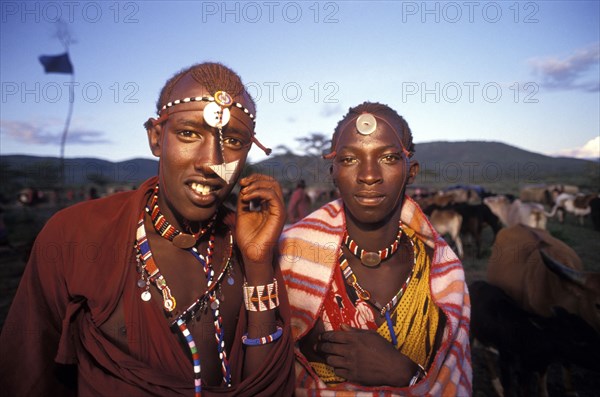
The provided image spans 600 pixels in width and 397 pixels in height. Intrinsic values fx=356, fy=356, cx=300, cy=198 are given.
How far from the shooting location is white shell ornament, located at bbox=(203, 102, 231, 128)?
182 centimetres

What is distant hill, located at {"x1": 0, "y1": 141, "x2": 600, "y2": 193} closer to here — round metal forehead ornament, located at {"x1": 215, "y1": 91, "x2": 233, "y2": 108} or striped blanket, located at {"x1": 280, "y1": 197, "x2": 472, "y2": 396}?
striped blanket, located at {"x1": 280, "y1": 197, "x2": 472, "y2": 396}

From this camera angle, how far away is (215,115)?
1.84 m

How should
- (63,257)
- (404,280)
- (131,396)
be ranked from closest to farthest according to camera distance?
1. (131,396)
2. (63,257)
3. (404,280)

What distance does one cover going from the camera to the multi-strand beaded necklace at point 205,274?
6.06 ft

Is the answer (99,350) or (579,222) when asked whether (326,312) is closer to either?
(99,350)

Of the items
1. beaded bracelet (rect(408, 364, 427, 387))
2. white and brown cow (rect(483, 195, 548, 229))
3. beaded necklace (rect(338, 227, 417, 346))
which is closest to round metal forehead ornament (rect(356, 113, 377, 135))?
beaded necklace (rect(338, 227, 417, 346))

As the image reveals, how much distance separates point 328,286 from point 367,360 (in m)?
0.55

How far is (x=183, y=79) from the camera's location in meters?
2.02

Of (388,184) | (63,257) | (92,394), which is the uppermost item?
(388,184)

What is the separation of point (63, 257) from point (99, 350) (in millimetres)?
482

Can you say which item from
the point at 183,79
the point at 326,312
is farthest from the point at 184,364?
the point at 183,79

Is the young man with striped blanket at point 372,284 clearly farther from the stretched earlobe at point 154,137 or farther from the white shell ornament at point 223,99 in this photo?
the stretched earlobe at point 154,137

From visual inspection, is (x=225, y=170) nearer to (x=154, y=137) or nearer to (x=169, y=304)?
(x=154, y=137)

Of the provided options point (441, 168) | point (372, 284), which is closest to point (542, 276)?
point (372, 284)
